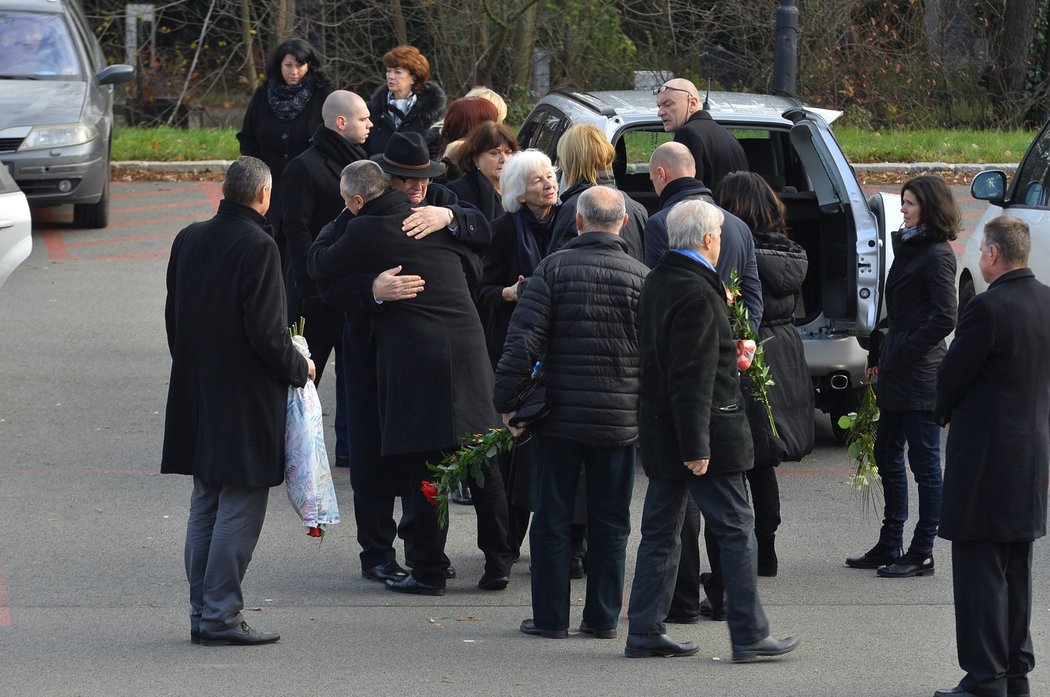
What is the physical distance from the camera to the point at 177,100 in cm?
2272

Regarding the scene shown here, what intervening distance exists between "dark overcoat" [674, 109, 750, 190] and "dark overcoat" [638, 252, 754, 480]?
2.75 metres

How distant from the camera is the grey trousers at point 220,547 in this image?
231 inches

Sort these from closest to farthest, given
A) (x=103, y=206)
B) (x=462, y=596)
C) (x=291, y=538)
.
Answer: (x=462, y=596) → (x=291, y=538) → (x=103, y=206)

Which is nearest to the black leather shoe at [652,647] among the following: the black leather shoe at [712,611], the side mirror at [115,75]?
the black leather shoe at [712,611]

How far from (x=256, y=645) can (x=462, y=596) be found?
1038 millimetres

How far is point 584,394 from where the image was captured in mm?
5867

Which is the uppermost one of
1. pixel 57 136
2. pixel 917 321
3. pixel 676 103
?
pixel 676 103

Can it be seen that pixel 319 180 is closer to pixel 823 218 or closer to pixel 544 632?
pixel 823 218

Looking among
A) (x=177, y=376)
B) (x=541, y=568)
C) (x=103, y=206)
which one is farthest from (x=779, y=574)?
(x=103, y=206)

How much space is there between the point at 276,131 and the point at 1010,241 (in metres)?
5.71

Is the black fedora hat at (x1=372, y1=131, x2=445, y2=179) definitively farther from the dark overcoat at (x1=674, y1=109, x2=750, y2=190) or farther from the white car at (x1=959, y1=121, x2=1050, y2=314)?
the white car at (x1=959, y1=121, x2=1050, y2=314)

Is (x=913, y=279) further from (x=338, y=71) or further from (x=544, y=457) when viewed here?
(x=338, y=71)

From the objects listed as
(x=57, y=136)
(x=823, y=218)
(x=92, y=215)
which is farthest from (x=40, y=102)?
(x=823, y=218)

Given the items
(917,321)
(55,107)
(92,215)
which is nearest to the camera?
(917,321)
